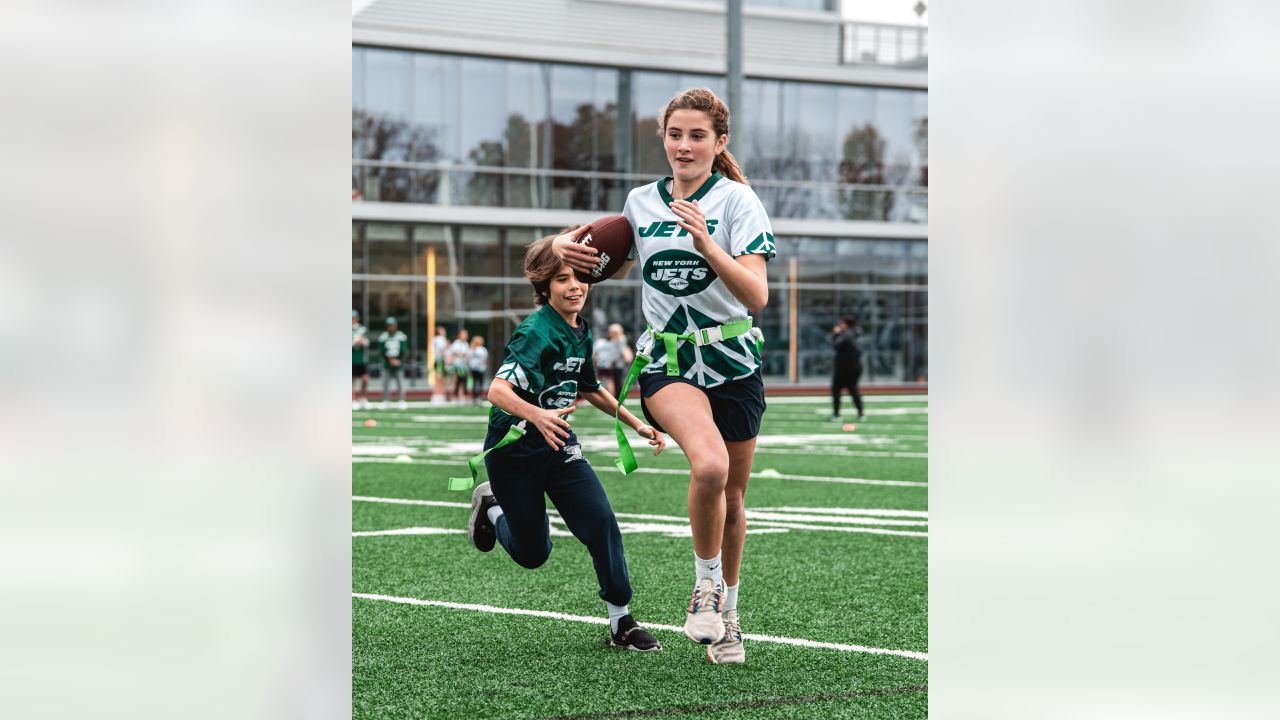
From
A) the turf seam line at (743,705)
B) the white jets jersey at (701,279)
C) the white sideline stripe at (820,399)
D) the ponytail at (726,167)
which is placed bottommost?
the white sideline stripe at (820,399)

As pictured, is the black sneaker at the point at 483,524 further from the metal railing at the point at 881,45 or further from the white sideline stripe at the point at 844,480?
the metal railing at the point at 881,45

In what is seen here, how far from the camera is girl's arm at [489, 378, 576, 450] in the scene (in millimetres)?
5027

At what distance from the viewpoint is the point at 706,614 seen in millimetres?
4949

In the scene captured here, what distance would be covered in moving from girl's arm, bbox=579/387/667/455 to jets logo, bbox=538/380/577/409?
68 millimetres

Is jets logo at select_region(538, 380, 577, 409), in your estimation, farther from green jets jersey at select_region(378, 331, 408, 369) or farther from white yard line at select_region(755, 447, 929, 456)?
green jets jersey at select_region(378, 331, 408, 369)

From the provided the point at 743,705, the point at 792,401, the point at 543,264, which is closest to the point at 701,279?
the point at 543,264

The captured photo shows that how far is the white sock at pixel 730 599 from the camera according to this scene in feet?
16.9

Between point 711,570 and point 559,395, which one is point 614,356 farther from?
point 711,570

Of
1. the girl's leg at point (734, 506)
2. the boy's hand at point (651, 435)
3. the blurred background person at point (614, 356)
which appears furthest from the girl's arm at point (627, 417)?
the blurred background person at point (614, 356)

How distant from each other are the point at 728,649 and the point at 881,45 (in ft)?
119

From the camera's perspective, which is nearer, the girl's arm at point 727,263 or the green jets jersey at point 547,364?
the girl's arm at point 727,263
